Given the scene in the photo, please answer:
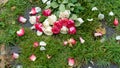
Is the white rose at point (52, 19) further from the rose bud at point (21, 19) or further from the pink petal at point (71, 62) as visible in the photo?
the pink petal at point (71, 62)

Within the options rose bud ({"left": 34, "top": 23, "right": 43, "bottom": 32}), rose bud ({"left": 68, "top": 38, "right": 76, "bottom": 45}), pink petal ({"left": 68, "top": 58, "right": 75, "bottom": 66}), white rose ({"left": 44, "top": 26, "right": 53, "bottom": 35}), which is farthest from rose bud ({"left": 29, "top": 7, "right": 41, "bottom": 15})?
pink petal ({"left": 68, "top": 58, "right": 75, "bottom": 66})

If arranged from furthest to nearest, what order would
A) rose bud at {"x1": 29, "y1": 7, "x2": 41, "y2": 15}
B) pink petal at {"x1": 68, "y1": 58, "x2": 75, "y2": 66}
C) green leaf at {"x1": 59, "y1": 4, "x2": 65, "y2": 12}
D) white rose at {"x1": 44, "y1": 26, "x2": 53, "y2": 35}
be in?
rose bud at {"x1": 29, "y1": 7, "x2": 41, "y2": 15} < green leaf at {"x1": 59, "y1": 4, "x2": 65, "y2": 12} < white rose at {"x1": 44, "y1": 26, "x2": 53, "y2": 35} < pink petal at {"x1": 68, "y1": 58, "x2": 75, "y2": 66}

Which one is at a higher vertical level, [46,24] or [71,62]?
[46,24]

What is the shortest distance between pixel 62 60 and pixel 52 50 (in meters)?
0.20

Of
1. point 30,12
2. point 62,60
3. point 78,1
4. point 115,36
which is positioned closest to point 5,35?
point 30,12

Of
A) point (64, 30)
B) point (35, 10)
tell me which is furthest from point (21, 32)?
point (64, 30)

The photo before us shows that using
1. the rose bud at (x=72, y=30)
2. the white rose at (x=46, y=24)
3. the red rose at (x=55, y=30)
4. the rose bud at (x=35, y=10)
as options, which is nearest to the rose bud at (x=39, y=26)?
the white rose at (x=46, y=24)

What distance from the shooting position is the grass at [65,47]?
14.2 ft

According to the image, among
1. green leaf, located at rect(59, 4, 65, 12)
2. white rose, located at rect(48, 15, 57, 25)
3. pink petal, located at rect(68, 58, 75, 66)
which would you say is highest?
green leaf, located at rect(59, 4, 65, 12)

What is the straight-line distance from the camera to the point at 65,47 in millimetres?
4449

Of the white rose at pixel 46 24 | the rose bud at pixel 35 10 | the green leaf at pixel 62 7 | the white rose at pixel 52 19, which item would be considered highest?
the green leaf at pixel 62 7

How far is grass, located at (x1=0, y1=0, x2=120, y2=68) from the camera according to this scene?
14.2ft

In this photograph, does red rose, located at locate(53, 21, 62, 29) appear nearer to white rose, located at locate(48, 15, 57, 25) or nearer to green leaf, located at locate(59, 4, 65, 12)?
white rose, located at locate(48, 15, 57, 25)

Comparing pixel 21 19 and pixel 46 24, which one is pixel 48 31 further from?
pixel 21 19
